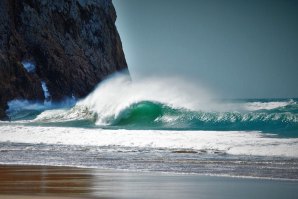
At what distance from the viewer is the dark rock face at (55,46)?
4725 cm

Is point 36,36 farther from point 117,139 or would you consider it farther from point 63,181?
point 63,181

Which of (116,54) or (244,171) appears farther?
(116,54)

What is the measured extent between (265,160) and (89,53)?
144 ft

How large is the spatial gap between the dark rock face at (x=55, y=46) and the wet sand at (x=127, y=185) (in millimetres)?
35986

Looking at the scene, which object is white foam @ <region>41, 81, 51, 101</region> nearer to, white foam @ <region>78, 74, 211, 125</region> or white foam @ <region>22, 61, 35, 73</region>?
white foam @ <region>22, 61, 35, 73</region>

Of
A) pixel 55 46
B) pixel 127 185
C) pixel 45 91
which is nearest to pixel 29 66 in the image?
Answer: pixel 45 91

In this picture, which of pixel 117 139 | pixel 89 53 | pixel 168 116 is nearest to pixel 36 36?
pixel 89 53

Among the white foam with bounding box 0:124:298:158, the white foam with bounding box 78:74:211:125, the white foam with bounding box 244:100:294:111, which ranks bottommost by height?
the white foam with bounding box 0:124:298:158

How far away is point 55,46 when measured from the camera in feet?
171

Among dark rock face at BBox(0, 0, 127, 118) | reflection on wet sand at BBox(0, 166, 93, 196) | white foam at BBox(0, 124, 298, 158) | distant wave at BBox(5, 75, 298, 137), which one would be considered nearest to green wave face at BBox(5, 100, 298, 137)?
distant wave at BBox(5, 75, 298, 137)

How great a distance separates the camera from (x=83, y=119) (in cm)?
3203

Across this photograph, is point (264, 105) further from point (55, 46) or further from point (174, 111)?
point (55, 46)

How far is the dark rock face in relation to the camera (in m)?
47.2

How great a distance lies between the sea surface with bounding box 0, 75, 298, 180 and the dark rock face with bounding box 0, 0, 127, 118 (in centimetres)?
1030
